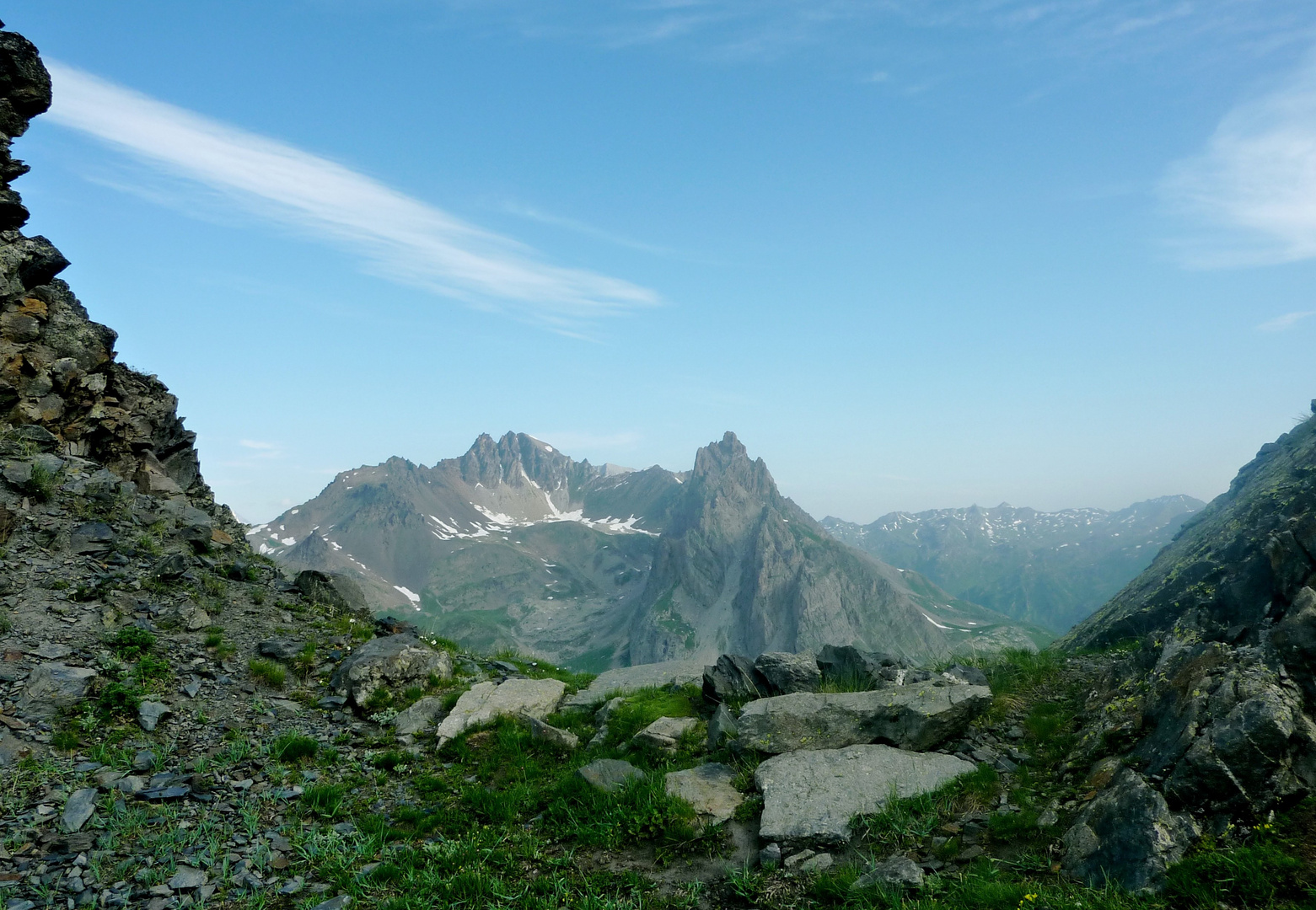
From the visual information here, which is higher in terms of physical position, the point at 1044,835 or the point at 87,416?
the point at 87,416

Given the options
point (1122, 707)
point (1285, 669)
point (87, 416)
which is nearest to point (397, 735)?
point (1122, 707)

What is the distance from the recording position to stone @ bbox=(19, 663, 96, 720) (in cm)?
1396

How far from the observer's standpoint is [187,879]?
10156mm

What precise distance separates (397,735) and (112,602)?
9.11 metres

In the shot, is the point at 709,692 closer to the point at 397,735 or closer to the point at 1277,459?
the point at 397,735

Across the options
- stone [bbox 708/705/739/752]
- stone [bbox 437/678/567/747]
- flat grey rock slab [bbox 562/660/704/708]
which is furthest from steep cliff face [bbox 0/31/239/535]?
stone [bbox 708/705/739/752]

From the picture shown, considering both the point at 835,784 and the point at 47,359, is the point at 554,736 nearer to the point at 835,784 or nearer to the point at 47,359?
the point at 835,784

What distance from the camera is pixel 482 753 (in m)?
15.8

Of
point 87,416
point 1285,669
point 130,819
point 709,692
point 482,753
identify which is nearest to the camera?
point 1285,669

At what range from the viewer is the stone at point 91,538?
20266mm

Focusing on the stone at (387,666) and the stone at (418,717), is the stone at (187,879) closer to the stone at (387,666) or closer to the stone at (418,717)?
the stone at (418,717)

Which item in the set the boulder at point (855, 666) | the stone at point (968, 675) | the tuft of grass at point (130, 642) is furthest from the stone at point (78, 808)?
the stone at point (968, 675)

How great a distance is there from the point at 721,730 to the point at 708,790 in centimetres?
202


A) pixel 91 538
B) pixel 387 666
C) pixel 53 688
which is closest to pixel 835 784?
pixel 387 666
